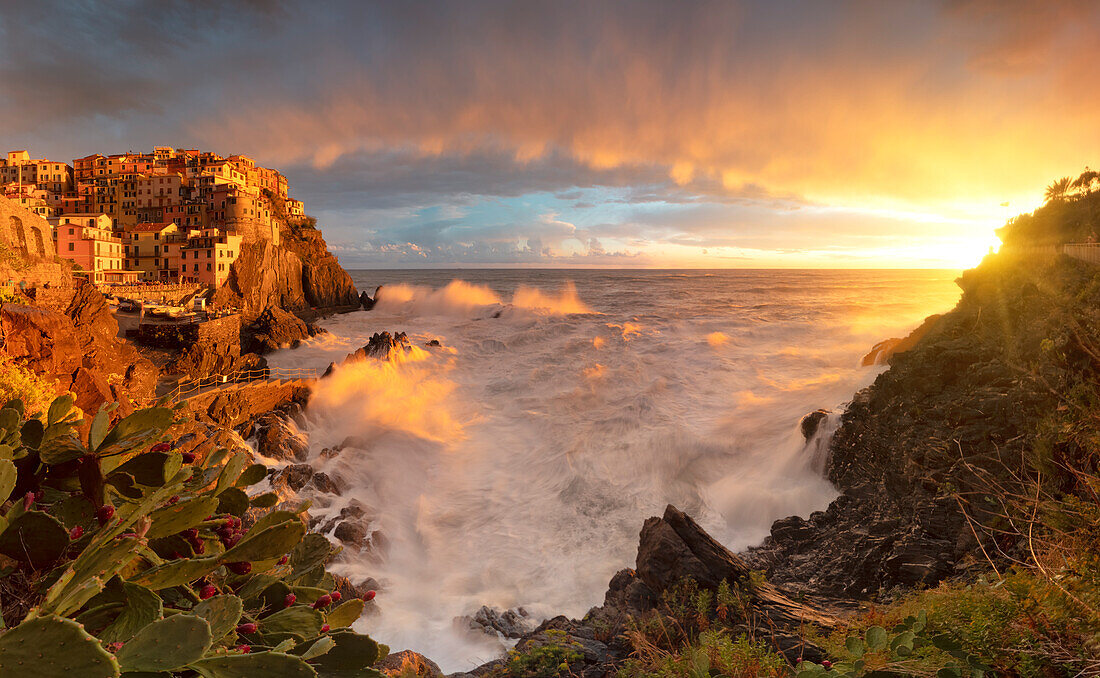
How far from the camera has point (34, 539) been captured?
156 cm

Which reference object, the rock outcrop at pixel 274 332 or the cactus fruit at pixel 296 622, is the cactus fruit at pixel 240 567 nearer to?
the cactus fruit at pixel 296 622

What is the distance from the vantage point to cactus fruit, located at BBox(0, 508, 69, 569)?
154cm

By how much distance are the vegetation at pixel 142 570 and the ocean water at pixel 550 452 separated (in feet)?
28.6

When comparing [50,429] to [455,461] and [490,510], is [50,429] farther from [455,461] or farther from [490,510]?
[455,461]

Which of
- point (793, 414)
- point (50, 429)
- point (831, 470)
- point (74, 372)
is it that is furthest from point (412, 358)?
point (50, 429)

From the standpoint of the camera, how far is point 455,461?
1980 cm

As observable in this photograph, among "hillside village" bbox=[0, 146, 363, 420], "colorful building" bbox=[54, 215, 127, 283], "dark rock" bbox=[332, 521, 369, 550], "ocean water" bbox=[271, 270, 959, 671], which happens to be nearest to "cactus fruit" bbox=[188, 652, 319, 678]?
"ocean water" bbox=[271, 270, 959, 671]

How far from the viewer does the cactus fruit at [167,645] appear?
1.29m

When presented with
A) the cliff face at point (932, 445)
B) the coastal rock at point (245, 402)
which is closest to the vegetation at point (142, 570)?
the cliff face at point (932, 445)

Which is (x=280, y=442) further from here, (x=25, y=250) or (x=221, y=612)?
(x=221, y=612)

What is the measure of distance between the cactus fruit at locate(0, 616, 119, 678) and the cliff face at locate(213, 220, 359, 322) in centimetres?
5159

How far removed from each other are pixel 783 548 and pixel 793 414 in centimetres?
940

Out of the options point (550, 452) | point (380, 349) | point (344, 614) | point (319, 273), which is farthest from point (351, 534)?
point (319, 273)

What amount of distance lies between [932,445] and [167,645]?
13988 millimetres
